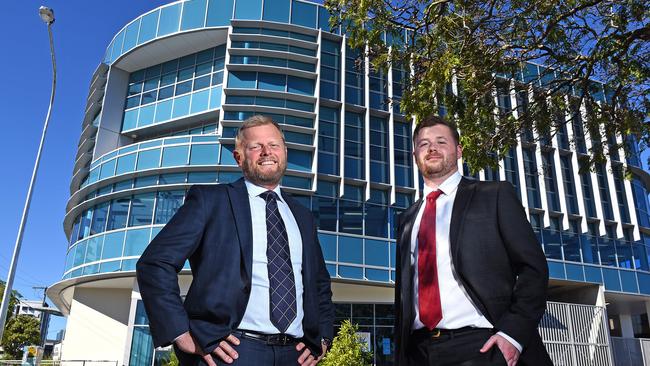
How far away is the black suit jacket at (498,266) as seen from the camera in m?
2.51

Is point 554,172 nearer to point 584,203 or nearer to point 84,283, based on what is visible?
point 584,203

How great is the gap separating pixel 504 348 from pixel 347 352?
12535 millimetres

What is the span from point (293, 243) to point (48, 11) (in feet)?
56.8


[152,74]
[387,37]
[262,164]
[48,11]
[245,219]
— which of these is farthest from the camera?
[152,74]

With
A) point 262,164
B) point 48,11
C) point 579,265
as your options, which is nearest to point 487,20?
point 262,164

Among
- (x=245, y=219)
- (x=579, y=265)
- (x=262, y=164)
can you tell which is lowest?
(x=245, y=219)

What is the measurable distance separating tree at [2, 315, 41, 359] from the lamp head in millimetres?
29056

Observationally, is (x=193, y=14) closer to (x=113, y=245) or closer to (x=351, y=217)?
(x=113, y=245)

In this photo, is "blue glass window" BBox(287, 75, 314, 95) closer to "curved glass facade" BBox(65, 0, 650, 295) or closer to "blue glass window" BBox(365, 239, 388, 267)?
"curved glass facade" BBox(65, 0, 650, 295)

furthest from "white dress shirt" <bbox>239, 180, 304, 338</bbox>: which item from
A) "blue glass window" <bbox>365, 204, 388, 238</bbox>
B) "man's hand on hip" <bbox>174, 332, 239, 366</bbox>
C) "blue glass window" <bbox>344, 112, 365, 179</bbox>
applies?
"blue glass window" <bbox>344, 112, 365, 179</bbox>

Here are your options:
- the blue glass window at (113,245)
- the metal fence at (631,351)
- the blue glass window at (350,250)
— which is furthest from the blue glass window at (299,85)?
the metal fence at (631,351)

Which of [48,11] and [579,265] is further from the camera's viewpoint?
[579,265]

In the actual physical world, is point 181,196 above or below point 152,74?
below

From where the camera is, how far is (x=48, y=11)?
53.7 ft
